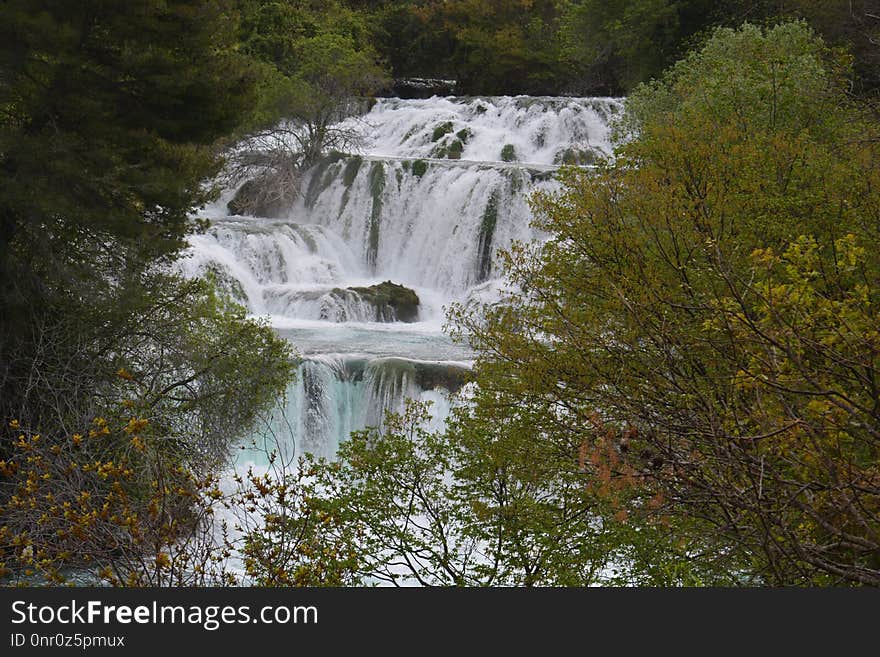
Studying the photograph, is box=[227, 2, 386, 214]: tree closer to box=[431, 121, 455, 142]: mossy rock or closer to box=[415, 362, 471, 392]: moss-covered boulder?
box=[431, 121, 455, 142]: mossy rock

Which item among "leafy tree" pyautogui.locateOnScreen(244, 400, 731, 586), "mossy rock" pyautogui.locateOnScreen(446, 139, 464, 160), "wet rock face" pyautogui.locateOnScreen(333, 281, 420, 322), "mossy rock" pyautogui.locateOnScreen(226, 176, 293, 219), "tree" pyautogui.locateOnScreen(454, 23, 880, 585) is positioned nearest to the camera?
"tree" pyautogui.locateOnScreen(454, 23, 880, 585)

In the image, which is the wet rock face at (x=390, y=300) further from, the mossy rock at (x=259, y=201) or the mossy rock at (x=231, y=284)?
the mossy rock at (x=259, y=201)

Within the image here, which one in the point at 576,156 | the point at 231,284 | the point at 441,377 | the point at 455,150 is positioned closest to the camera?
the point at 441,377

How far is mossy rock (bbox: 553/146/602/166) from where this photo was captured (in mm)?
24172

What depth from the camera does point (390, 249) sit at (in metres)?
21.9

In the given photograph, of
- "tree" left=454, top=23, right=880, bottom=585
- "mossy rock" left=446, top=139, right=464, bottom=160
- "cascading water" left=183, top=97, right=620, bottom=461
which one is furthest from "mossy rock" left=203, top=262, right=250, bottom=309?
"mossy rock" left=446, top=139, right=464, bottom=160

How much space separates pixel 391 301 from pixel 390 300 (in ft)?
0.10

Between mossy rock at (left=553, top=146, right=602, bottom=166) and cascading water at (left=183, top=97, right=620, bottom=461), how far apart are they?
0.06 m

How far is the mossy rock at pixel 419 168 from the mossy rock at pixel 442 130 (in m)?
4.40

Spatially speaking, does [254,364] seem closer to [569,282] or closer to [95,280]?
[95,280]

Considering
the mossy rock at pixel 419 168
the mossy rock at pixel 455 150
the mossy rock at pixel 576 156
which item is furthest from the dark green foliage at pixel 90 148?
the mossy rock at pixel 455 150

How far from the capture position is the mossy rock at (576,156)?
24.2m

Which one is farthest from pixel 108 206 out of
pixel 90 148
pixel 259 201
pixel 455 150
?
pixel 455 150

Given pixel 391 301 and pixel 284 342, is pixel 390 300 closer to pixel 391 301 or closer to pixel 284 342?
pixel 391 301
